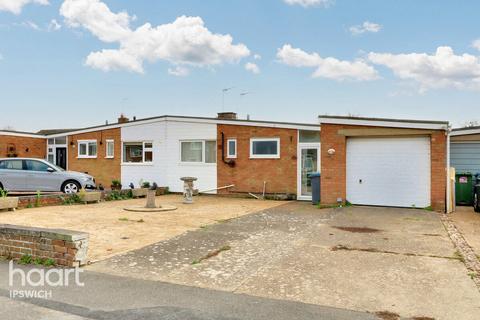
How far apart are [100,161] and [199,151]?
19.9 ft

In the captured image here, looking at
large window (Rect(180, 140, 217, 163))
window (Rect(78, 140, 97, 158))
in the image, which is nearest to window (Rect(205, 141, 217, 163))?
large window (Rect(180, 140, 217, 163))

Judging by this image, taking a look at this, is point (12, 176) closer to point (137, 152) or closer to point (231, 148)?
point (137, 152)

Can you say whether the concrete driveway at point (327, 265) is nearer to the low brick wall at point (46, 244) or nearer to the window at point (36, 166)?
the low brick wall at point (46, 244)

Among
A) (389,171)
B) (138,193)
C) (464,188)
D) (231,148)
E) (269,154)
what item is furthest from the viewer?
(231,148)

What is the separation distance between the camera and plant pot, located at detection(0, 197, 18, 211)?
1223cm

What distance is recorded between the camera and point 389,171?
1356 cm

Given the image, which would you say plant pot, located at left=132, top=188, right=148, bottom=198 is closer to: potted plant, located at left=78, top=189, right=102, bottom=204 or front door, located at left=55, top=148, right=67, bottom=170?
potted plant, located at left=78, top=189, right=102, bottom=204

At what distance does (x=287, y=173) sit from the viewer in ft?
55.3

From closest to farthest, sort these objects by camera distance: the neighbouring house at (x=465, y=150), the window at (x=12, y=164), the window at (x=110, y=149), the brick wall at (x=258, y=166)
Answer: the neighbouring house at (x=465, y=150), the window at (x=12, y=164), the brick wall at (x=258, y=166), the window at (x=110, y=149)

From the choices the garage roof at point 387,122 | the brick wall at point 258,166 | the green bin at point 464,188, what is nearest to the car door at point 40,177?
the brick wall at point 258,166

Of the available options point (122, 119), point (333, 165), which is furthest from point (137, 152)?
point (333, 165)

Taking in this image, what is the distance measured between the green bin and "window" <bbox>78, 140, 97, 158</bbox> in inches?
673

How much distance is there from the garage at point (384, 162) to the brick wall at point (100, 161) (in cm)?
1145

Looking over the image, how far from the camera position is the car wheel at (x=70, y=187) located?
15982 millimetres
